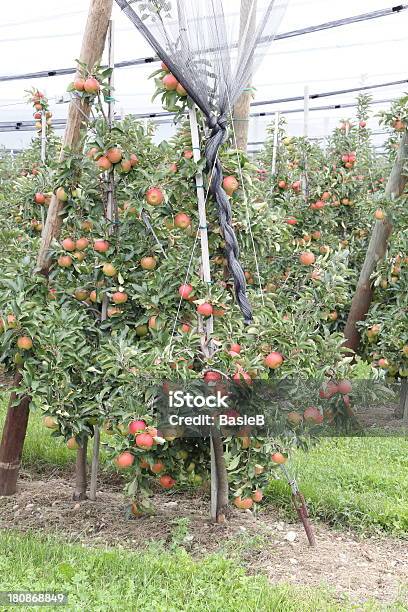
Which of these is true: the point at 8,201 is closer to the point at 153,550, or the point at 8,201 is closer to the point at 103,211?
the point at 103,211

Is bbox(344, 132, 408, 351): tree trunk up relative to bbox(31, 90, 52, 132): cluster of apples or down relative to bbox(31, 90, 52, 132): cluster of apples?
down

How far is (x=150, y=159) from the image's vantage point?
323 centimetres

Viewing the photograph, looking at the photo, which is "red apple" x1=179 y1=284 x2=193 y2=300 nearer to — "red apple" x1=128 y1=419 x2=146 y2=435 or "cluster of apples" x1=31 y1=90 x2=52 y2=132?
"red apple" x1=128 y1=419 x2=146 y2=435

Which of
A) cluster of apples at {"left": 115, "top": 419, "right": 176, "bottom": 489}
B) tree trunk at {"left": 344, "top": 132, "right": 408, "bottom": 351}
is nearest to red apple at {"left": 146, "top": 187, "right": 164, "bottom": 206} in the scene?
cluster of apples at {"left": 115, "top": 419, "right": 176, "bottom": 489}

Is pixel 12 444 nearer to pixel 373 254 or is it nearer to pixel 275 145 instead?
pixel 373 254

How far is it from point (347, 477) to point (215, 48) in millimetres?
2274

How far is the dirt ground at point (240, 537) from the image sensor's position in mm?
2812

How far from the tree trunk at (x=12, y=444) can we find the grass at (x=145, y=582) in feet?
2.45

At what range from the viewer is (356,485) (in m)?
3.76

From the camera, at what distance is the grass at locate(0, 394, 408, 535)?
11.1ft

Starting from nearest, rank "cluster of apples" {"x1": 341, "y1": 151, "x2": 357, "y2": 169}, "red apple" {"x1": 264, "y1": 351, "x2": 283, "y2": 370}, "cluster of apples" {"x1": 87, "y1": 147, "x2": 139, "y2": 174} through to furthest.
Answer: "red apple" {"x1": 264, "y1": 351, "x2": 283, "y2": 370} < "cluster of apples" {"x1": 87, "y1": 147, "x2": 139, "y2": 174} < "cluster of apples" {"x1": 341, "y1": 151, "x2": 357, "y2": 169}

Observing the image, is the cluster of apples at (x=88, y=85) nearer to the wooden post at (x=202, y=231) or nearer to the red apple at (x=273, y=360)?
the wooden post at (x=202, y=231)

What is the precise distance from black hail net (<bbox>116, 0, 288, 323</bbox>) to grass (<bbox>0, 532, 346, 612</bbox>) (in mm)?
996

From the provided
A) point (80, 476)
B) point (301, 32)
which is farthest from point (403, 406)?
point (301, 32)
